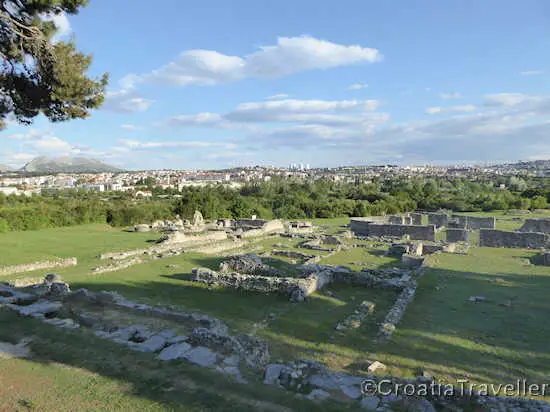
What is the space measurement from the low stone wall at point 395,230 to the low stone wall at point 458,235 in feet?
4.37

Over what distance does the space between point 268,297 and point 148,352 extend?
6.45 m

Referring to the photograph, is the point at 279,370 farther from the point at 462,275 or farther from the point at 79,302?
the point at 462,275

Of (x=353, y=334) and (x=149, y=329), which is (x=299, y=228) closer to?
(x=353, y=334)

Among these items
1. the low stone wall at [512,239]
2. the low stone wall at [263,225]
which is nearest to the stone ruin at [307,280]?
the low stone wall at [512,239]

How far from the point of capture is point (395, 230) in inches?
1189

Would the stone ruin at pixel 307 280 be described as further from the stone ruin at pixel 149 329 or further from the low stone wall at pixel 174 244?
the low stone wall at pixel 174 244

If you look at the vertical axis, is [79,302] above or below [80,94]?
below

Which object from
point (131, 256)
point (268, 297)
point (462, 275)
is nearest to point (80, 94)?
point (268, 297)

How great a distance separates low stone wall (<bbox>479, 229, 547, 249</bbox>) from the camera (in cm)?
2419

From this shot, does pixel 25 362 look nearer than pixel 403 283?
Yes

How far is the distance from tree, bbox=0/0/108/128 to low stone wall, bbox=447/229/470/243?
2592cm

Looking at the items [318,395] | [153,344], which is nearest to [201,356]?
[153,344]

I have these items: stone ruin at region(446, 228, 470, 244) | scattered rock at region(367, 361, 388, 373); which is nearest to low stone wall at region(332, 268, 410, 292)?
scattered rock at region(367, 361, 388, 373)

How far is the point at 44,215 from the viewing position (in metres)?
37.0
